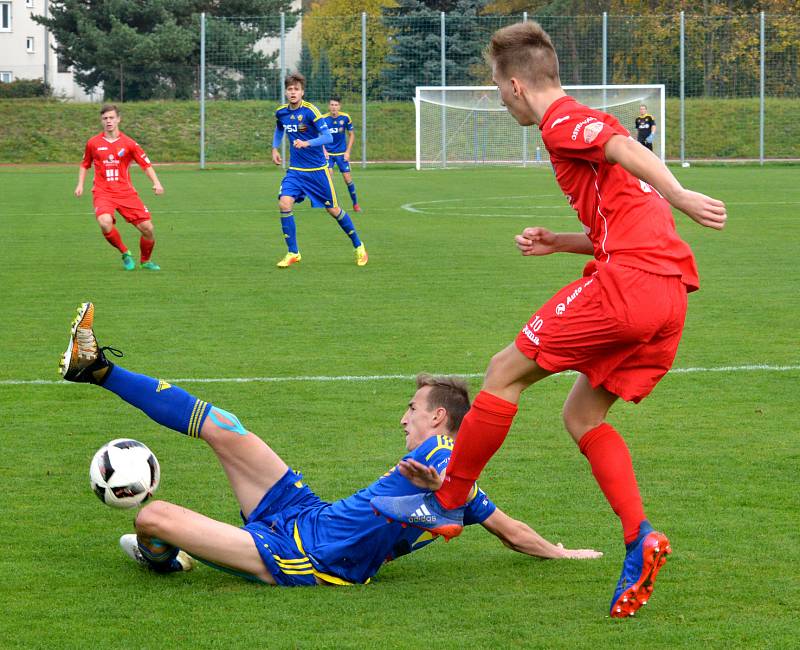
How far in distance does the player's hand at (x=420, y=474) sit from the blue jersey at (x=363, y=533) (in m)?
0.15

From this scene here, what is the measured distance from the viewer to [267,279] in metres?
12.9

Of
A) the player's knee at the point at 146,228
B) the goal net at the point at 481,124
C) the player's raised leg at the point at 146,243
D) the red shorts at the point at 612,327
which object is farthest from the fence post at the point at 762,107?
the red shorts at the point at 612,327

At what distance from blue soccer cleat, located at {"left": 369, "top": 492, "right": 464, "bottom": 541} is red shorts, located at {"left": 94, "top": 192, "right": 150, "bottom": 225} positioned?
10311 mm

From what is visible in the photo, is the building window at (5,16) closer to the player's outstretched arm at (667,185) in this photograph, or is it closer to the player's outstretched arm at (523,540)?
the player's outstretched arm at (523,540)

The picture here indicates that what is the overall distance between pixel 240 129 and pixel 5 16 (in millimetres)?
37232

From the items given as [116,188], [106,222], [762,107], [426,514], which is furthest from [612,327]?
[762,107]

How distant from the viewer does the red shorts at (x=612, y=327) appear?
373 centimetres

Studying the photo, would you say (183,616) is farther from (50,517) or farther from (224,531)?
(50,517)

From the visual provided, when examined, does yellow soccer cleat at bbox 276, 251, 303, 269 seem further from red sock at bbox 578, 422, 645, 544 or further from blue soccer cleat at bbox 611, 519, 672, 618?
blue soccer cleat at bbox 611, 519, 672, 618

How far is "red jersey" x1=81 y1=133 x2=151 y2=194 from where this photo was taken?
46.0 feet

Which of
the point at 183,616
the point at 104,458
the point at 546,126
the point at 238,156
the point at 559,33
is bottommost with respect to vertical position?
the point at 183,616

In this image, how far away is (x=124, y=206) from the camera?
13.9 meters

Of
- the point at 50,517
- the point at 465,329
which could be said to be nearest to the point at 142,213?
the point at 465,329

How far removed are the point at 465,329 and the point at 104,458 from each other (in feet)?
17.6
